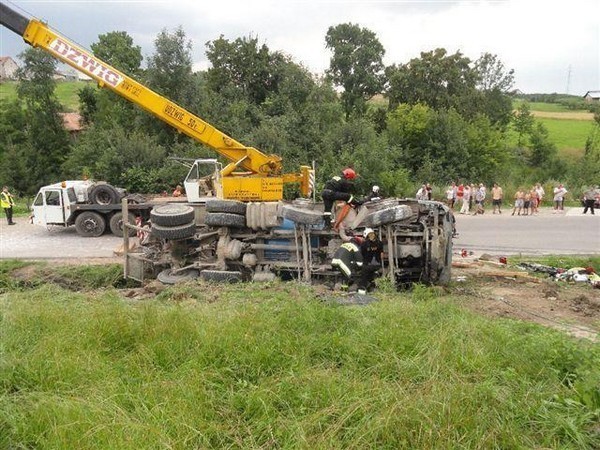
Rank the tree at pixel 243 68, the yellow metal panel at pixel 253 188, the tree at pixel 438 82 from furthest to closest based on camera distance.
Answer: the tree at pixel 438 82
the tree at pixel 243 68
the yellow metal panel at pixel 253 188

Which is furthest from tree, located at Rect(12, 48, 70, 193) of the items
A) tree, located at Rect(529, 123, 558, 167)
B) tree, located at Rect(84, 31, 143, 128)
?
tree, located at Rect(529, 123, 558, 167)

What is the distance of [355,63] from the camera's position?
40031 mm

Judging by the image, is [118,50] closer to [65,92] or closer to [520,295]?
[65,92]

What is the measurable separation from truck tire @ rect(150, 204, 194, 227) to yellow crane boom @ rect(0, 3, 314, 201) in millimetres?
1892

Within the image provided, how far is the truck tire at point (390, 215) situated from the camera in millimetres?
8922

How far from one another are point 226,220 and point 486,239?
8.70 metres

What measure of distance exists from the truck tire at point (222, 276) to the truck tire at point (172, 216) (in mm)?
1044

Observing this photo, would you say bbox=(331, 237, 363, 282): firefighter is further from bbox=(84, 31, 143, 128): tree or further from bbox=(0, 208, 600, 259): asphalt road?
bbox=(84, 31, 143, 128): tree

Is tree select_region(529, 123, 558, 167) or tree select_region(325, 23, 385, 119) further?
tree select_region(325, 23, 385, 119)

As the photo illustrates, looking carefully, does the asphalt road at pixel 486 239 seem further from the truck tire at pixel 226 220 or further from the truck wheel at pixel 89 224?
the truck tire at pixel 226 220

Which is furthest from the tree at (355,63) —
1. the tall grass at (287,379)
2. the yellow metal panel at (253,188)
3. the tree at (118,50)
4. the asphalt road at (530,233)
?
the tall grass at (287,379)

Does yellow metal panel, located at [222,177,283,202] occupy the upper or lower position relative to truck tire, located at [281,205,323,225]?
upper

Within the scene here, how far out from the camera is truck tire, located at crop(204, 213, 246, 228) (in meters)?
9.77

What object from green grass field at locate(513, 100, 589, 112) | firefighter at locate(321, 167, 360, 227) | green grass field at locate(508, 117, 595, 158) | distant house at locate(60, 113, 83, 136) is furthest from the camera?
green grass field at locate(513, 100, 589, 112)
